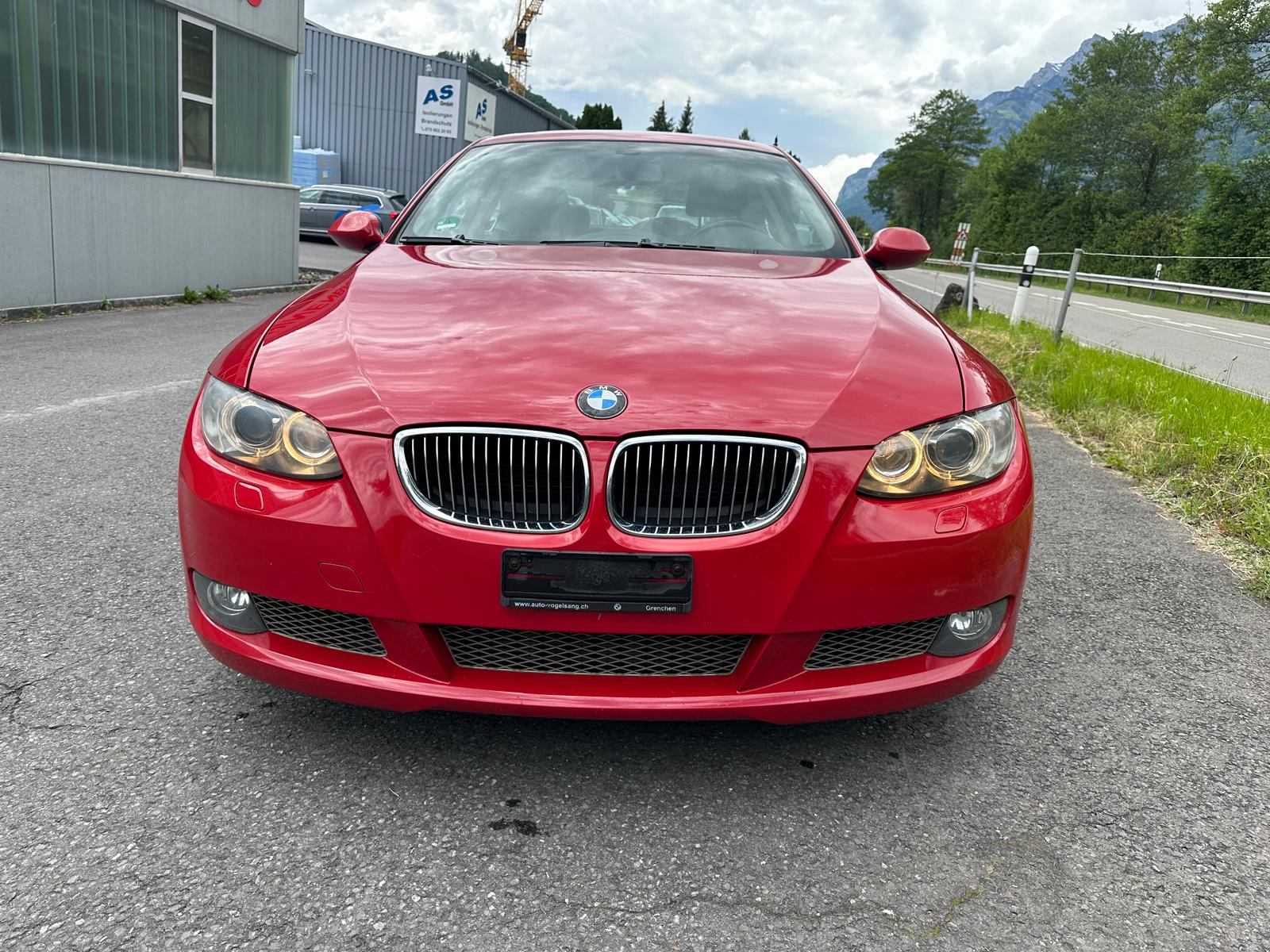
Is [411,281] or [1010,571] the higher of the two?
[411,281]

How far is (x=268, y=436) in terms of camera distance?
6.87 feet

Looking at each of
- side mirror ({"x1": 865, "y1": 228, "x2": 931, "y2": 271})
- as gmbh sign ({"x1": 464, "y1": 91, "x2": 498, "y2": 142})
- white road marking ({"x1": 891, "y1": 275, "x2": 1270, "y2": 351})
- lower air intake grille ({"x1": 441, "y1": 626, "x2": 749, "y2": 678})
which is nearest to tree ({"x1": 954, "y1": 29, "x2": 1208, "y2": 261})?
white road marking ({"x1": 891, "y1": 275, "x2": 1270, "y2": 351})

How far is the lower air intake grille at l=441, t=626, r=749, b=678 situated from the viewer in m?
2.01

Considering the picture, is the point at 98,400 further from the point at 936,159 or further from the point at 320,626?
the point at 936,159

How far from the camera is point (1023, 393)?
775 cm

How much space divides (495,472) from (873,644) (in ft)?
2.80

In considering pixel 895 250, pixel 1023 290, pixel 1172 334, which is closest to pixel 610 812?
pixel 895 250

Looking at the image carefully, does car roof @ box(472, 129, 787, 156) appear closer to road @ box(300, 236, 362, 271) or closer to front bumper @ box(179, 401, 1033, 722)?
front bumper @ box(179, 401, 1033, 722)

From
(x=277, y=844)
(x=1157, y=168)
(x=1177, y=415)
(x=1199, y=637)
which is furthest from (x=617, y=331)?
(x=1157, y=168)

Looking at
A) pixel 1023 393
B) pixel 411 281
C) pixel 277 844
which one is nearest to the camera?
pixel 277 844

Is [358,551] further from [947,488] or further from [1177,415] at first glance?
[1177,415]

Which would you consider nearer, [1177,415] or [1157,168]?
[1177,415]

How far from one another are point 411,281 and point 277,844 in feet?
4.78

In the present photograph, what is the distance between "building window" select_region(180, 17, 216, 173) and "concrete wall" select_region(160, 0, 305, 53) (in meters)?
0.17
